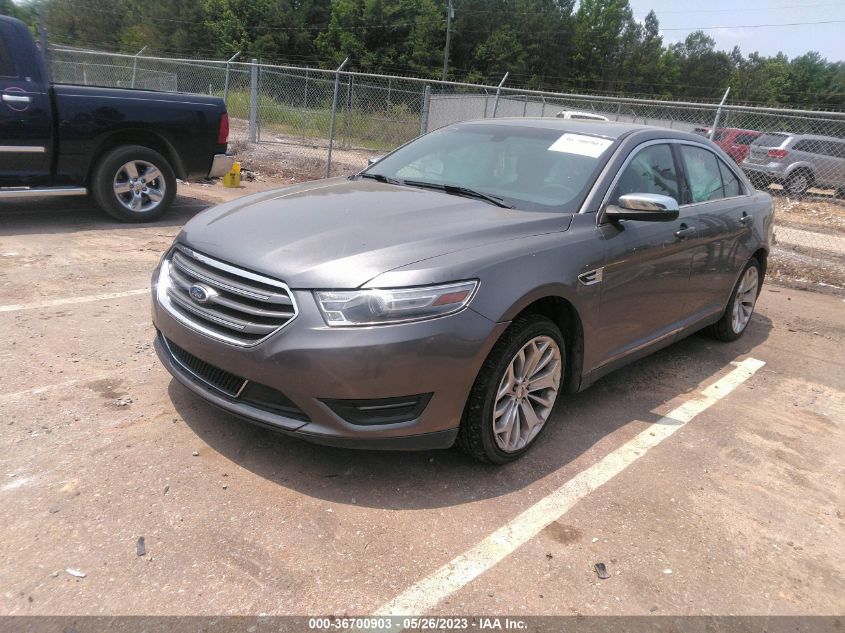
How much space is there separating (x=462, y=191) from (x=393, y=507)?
6.04ft

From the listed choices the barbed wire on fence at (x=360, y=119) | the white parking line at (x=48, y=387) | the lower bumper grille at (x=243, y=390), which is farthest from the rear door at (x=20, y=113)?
the barbed wire on fence at (x=360, y=119)

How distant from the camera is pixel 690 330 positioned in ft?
15.3

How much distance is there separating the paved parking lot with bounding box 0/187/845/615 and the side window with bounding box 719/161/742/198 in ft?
5.26

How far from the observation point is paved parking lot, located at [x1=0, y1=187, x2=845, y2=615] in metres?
2.34

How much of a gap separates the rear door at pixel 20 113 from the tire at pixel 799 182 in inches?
575

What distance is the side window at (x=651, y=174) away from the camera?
3789 millimetres

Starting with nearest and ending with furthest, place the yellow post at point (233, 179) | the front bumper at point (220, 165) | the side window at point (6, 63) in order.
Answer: the side window at point (6, 63) < the front bumper at point (220, 165) < the yellow post at point (233, 179)

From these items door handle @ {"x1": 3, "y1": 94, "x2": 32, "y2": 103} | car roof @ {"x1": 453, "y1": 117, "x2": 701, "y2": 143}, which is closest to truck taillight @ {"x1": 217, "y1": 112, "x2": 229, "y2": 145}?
door handle @ {"x1": 3, "y1": 94, "x2": 32, "y2": 103}

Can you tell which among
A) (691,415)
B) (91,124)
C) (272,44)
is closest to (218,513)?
(691,415)

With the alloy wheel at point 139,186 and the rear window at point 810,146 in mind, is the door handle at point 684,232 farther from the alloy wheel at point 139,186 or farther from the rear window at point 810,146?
the rear window at point 810,146

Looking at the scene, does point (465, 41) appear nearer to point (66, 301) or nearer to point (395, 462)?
point (66, 301)

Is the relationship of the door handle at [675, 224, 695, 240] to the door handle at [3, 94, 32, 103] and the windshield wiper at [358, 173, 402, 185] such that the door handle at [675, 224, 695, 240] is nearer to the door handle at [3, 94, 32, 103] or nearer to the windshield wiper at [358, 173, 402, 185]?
the windshield wiper at [358, 173, 402, 185]

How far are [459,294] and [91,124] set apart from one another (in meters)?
5.83

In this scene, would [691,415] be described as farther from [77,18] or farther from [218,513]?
[77,18]
